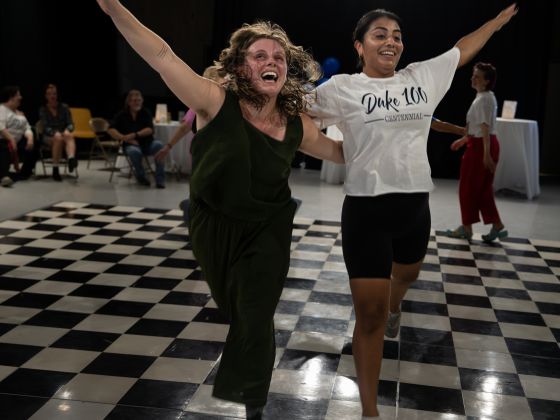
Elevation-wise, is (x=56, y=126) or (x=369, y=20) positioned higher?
(x=369, y=20)

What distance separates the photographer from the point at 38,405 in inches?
107

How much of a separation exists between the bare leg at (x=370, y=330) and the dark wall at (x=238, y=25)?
24.5 feet

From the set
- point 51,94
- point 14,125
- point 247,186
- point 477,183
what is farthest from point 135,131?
point 247,186

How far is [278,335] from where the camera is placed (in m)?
3.63

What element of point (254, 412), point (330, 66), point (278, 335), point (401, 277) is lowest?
point (278, 335)

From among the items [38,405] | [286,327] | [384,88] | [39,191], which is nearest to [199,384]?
[38,405]

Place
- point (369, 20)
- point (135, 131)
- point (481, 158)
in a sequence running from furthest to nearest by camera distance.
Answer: point (135, 131), point (481, 158), point (369, 20)

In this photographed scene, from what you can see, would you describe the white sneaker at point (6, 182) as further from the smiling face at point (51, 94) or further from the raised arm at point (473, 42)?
the raised arm at point (473, 42)

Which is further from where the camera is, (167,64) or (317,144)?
(317,144)

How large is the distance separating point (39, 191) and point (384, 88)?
20.6 ft

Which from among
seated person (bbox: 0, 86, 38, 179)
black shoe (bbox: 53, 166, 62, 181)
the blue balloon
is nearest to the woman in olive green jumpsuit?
seated person (bbox: 0, 86, 38, 179)

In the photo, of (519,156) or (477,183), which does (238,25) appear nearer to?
Answer: (519,156)

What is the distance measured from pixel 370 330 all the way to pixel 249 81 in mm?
1000

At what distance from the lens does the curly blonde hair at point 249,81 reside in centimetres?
225
